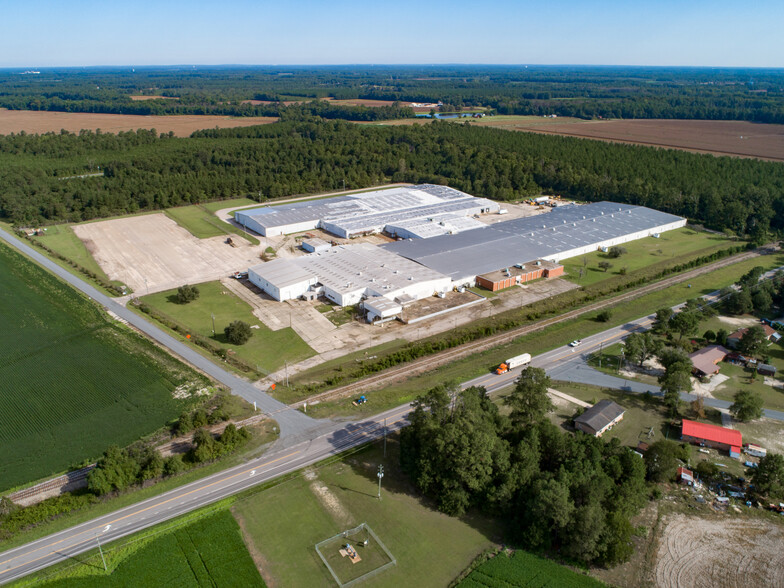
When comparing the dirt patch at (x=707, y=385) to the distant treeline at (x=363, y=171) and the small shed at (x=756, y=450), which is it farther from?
the distant treeline at (x=363, y=171)

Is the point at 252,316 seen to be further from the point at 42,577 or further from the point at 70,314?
the point at 42,577

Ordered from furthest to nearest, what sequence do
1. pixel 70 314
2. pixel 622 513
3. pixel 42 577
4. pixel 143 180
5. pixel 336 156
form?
pixel 336 156
pixel 143 180
pixel 70 314
pixel 622 513
pixel 42 577

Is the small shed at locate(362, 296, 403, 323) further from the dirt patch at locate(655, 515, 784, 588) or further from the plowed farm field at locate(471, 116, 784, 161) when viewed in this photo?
the plowed farm field at locate(471, 116, 784, 161)

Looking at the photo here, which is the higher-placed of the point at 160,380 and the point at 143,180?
the point at 143,180

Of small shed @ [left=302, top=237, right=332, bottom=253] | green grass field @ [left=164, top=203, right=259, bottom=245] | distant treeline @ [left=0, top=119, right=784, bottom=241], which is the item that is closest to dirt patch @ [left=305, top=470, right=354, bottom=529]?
small shed @ [left=302, top=237, right=332, bottom=253]

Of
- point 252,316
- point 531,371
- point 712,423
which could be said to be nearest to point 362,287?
point 252,316

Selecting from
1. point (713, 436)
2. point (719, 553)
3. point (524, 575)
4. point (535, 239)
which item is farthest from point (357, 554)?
point (535, 239)

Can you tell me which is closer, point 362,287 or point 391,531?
point 391,531
